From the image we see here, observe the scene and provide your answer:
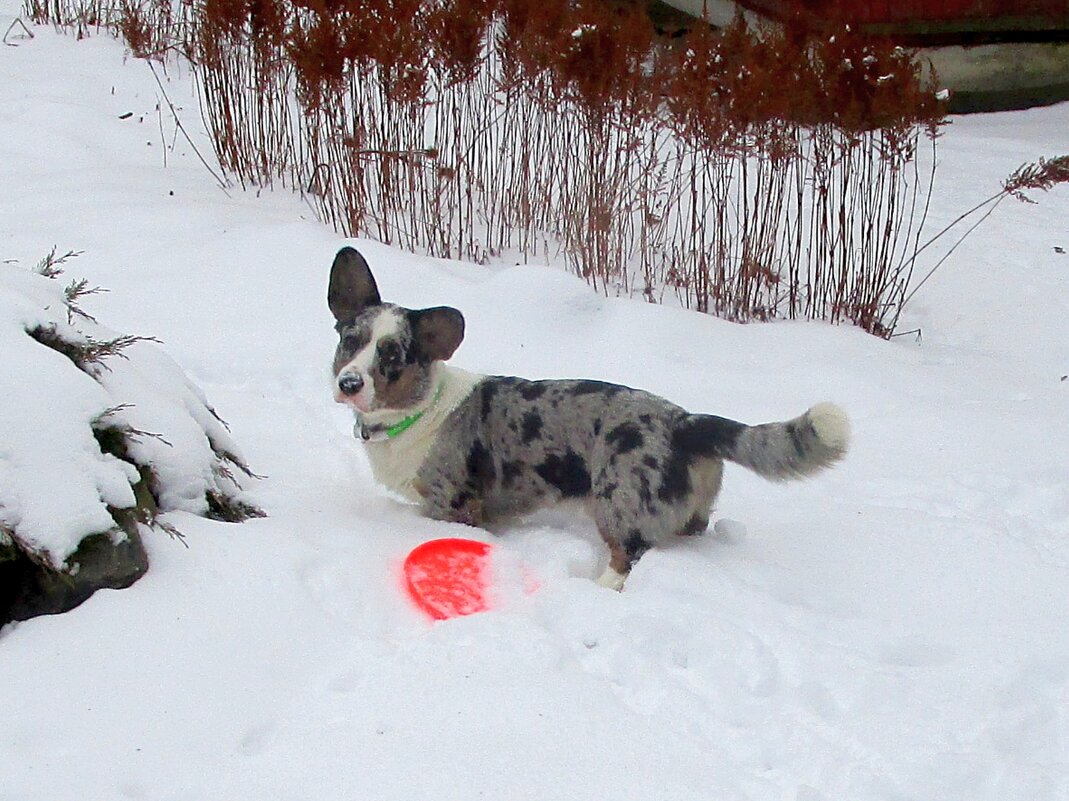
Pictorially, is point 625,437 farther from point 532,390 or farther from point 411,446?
point 411,446

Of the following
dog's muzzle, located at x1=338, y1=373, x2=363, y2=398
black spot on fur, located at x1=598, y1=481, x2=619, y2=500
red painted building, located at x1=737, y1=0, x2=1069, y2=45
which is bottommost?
black spot on fur, located at x1=598, y1=481, x2=619, y2=500

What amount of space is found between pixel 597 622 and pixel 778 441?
73 cm

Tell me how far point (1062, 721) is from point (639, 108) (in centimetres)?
410

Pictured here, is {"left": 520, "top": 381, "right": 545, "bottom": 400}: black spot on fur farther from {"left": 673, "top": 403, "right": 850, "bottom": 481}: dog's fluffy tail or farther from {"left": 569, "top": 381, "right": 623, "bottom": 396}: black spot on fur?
{"left": 673, "top": 403, "right": 850, "bottom": 481}: dog's fluffy tail

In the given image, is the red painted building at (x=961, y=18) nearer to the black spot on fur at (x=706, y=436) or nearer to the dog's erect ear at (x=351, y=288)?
the dog's erect ear at (x=351, y=288)

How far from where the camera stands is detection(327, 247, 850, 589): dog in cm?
315

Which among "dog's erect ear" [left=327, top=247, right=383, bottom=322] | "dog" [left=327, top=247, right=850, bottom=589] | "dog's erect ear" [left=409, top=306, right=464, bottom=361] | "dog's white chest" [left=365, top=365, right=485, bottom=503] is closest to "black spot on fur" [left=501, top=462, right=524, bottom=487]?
"dog" [left=327, top=247, right=850, bottom=589]

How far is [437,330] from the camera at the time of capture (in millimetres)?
3371

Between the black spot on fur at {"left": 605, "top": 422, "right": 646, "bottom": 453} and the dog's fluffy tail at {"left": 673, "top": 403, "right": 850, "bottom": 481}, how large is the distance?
11 cm

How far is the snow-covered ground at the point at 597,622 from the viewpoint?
2.22 meters

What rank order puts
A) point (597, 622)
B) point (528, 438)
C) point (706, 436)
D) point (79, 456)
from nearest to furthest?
point (79, 456) < point (597, 622) < point (706, 436) < point (528, 438)

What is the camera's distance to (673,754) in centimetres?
231

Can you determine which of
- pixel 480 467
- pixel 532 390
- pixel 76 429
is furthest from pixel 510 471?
pixel 76 429

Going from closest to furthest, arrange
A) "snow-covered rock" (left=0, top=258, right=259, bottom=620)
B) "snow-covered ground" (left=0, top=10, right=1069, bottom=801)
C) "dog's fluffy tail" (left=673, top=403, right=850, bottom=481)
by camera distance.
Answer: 1. "snow-covered ground" (left=0, top=10, right=1069, bottom=801)
2. "snow-covered rock" (left=0, top=258, right=259, bottom=620)
3. "dog's fluffy tail" (left=673, top=403, right=850, bottom=481)
